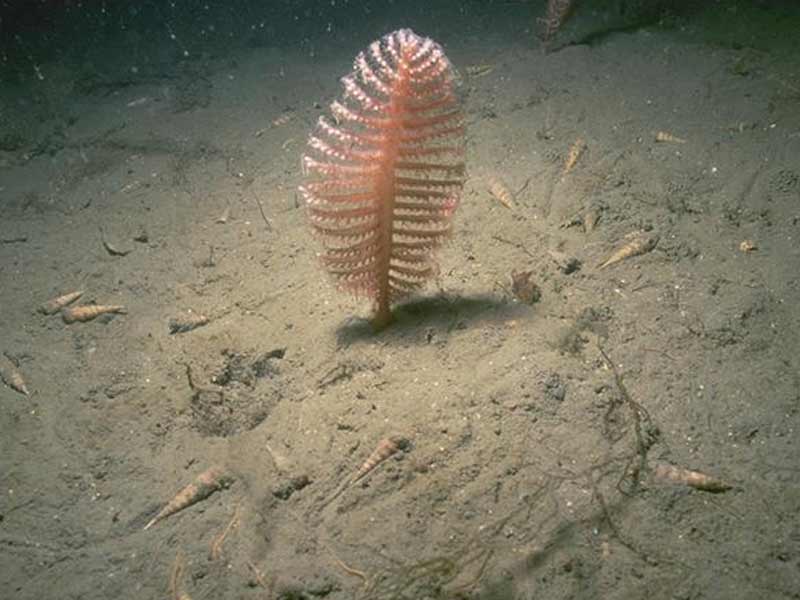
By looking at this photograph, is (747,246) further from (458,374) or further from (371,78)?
(371,78)

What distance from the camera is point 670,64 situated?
5.13 m

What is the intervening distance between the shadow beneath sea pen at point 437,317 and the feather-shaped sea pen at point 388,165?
0.69 feet

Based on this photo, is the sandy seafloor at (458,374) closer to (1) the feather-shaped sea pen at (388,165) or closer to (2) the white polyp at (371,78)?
(1) the feather-shaped sea pen at (388,165)

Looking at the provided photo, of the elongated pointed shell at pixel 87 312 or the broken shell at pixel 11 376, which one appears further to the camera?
the elongated pointed shell at pixel 87 312

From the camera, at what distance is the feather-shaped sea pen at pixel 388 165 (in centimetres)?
232

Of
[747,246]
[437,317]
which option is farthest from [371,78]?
[747,246]

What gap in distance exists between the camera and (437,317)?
3178 mm

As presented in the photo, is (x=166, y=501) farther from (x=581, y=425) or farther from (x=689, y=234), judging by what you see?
(x=689, y=234)

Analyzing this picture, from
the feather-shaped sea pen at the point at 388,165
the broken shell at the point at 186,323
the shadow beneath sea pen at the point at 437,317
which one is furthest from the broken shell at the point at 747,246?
the broken shell at the point at 186,323

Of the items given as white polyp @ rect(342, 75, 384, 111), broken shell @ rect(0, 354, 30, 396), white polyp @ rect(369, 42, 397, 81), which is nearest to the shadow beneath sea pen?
white polyp @ rect(342, 75, 384, 111)

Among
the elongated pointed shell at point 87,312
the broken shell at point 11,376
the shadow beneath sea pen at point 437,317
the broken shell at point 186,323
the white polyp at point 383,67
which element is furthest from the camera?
the elongated pointed shell at point 87,312

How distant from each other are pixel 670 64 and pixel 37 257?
550 centimetres

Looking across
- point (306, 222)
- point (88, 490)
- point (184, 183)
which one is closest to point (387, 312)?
point (306, 222)

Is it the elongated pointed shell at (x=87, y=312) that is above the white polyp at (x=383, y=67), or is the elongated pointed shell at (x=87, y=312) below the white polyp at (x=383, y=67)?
below
